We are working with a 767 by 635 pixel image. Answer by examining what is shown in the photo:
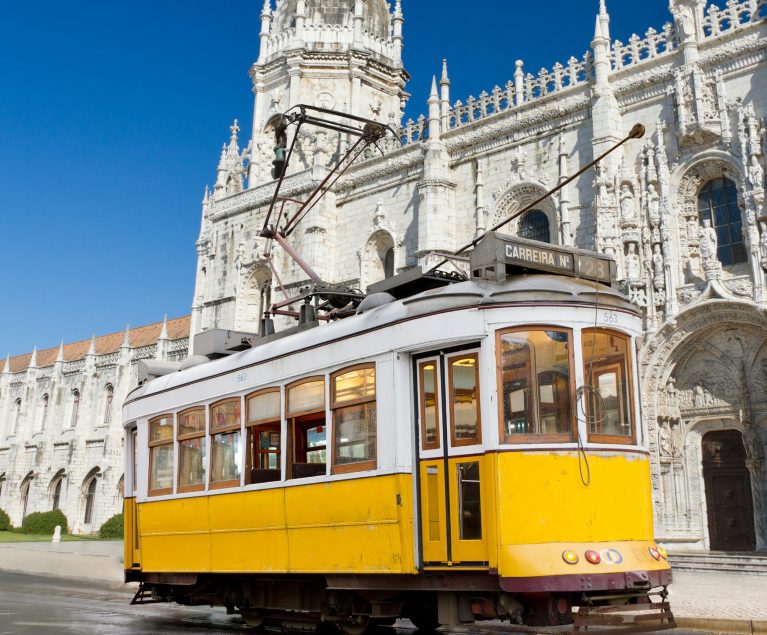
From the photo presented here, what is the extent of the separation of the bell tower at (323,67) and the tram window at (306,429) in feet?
73.4

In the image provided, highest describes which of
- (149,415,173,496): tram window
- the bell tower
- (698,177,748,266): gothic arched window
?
the bell tower

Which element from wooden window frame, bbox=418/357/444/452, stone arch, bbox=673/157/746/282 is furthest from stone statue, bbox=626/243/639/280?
wooden window frame, bbox=418/357/444/452

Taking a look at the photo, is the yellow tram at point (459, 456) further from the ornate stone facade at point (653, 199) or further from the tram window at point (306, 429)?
the ornate stone facade at point (653, 199)

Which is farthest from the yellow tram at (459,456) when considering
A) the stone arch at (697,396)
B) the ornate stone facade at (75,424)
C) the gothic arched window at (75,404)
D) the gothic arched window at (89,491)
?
the gothic arched window at (75,404)

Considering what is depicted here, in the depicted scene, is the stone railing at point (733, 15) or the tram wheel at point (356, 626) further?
the stone railing at point (733, 15)

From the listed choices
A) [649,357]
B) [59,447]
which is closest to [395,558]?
[649,357]

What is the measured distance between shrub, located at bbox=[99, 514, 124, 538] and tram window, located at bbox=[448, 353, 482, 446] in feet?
108

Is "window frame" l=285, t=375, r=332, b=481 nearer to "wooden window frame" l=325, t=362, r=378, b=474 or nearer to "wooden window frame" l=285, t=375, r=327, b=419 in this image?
"wooden window frame" l=285, t=375, r=327, b=419

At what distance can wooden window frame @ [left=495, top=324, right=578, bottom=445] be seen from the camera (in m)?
7.53

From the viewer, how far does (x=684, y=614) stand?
10797 mm

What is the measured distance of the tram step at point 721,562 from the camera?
16.7 metres

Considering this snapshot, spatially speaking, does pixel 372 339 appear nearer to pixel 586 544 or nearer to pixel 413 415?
pixel 413 415

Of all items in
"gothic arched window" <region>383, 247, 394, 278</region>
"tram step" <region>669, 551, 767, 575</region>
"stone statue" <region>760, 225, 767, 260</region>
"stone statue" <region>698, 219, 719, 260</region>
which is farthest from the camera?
"gothic arched window" <region>383, 247, 394, 278</region>

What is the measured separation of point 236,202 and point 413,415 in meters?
25.2
